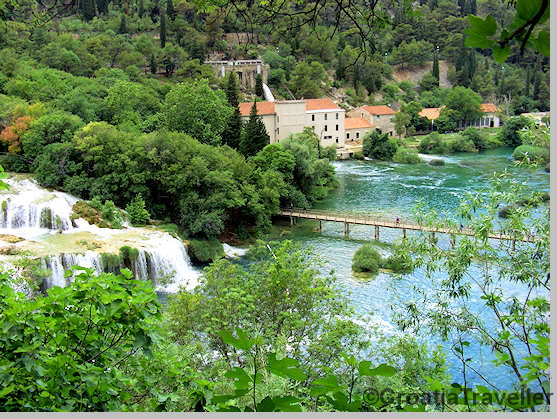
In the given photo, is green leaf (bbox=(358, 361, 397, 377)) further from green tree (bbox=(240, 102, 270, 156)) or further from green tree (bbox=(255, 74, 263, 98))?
green tree (bbox=(255, 74, 263, 98))

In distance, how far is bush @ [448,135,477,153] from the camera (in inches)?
1651

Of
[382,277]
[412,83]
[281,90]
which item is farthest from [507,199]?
[412,83]

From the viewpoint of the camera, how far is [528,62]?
5828cm

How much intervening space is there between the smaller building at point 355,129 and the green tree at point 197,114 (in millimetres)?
17240

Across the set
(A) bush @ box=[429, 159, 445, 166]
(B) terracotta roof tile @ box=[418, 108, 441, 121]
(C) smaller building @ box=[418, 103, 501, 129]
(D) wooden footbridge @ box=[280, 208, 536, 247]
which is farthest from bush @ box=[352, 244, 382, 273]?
(C) smaller building @ box=[418, 103, 501, 129]

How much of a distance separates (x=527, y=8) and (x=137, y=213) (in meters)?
19.6

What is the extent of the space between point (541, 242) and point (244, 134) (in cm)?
2120

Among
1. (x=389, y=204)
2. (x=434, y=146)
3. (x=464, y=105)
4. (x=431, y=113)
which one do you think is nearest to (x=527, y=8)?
(x=389, y=204)

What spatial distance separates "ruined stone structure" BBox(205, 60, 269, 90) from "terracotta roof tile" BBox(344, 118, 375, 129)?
9107mm

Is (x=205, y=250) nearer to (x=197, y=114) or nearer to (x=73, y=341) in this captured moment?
Result: (x=197, y=114)

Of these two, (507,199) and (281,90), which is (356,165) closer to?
(281,90)

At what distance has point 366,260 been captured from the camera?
17.7m

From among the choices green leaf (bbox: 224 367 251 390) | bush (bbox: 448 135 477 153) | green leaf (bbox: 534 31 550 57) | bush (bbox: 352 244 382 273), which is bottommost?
bush (bbox: 352 244 382 273)

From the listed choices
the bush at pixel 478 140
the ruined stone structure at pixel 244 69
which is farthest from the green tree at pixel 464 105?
the ruined stone structure at pixel 244 69
